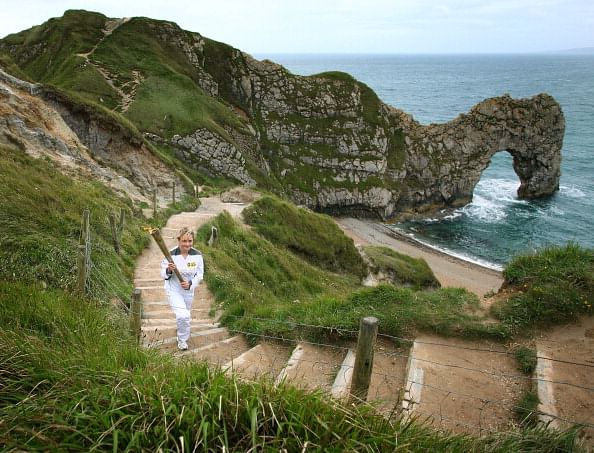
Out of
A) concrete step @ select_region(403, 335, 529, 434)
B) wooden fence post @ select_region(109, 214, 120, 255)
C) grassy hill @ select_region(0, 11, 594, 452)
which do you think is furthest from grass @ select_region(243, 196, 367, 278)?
concrete step @ select_region(403, 335, 529, 434)

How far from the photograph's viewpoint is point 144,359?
5441mm

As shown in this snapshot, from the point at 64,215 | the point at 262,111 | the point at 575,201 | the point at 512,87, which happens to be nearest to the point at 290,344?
the point at 64,215

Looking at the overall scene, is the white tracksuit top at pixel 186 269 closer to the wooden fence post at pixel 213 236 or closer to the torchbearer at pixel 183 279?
the torchbearer at pixel 183 279

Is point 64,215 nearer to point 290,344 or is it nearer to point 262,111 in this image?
point 290,344

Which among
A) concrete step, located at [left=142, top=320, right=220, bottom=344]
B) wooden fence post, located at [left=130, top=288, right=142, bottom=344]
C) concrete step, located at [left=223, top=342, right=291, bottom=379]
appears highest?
wooden fence post, located at [left=130, top=288, right=142, bottom=344]

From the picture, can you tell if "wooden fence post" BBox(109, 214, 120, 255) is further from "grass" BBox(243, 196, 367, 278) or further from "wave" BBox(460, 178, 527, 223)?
"wave" BBox(460, 178, 527, 223)

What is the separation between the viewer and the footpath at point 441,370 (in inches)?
283

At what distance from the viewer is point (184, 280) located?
30.0ft

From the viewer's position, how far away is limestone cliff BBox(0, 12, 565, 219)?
212 ft

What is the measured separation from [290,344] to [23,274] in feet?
18.7

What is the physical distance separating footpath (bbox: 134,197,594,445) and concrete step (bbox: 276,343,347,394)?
19 millimetres

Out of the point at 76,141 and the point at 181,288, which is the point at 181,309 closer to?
the point at 181,288

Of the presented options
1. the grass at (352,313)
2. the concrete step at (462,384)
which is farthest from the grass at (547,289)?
the concrete step at (462,384)

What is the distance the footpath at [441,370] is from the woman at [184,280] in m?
0.52
